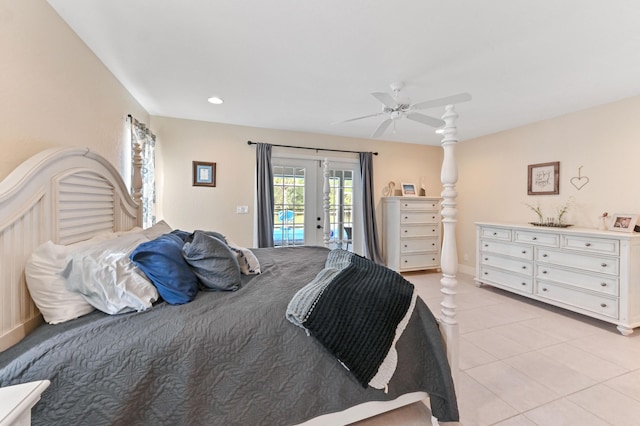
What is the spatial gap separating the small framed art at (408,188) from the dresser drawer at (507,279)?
178cm

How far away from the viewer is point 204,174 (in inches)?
157

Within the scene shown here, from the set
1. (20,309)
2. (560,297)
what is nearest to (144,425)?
(20,309)

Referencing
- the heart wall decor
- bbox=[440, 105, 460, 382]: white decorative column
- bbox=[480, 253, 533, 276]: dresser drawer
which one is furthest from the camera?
bbox=[480, 253, 533, 276]: dresser drawer

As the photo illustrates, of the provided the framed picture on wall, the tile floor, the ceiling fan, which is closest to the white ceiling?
the ceiling fan

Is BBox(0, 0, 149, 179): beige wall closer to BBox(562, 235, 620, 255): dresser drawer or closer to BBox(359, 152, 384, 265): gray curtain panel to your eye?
BBox(359, 152, 384, 265): gray curtain panel

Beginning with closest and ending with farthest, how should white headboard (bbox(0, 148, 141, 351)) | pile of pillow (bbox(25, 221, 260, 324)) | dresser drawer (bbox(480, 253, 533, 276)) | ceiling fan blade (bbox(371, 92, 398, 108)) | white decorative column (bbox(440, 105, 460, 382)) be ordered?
white headboard (bbox(0, 148, 141, 351)) < pile of pillow (bbox(25, 221, 260, 324)) < white decorative column (bbox(440, 105, 460, 382)) < ceiling fan blade (bbox(371, 92, 398, 108)) < dresser drawer (bbox(480, 253, 533, 276))

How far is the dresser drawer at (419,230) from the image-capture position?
4.69 meters

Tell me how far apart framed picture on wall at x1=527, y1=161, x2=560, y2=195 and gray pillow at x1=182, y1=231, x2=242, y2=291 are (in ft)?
14.2

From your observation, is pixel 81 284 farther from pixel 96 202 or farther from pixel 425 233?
pixel 425 233

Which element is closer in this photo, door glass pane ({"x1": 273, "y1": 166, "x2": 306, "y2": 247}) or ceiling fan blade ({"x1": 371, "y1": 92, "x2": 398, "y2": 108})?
ceiling fan blade ({"x1": 371, "y1": 92, "x2": 398, "y2": 108})

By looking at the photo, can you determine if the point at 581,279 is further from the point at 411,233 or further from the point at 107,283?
the point at 107,283

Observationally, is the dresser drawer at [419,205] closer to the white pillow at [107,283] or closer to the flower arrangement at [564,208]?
the flower arrangement at [564,208]

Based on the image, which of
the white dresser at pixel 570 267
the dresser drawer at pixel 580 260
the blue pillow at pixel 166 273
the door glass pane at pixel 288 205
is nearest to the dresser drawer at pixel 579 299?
the white dresser at pixel 570 267

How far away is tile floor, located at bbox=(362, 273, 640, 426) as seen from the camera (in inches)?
65.3
